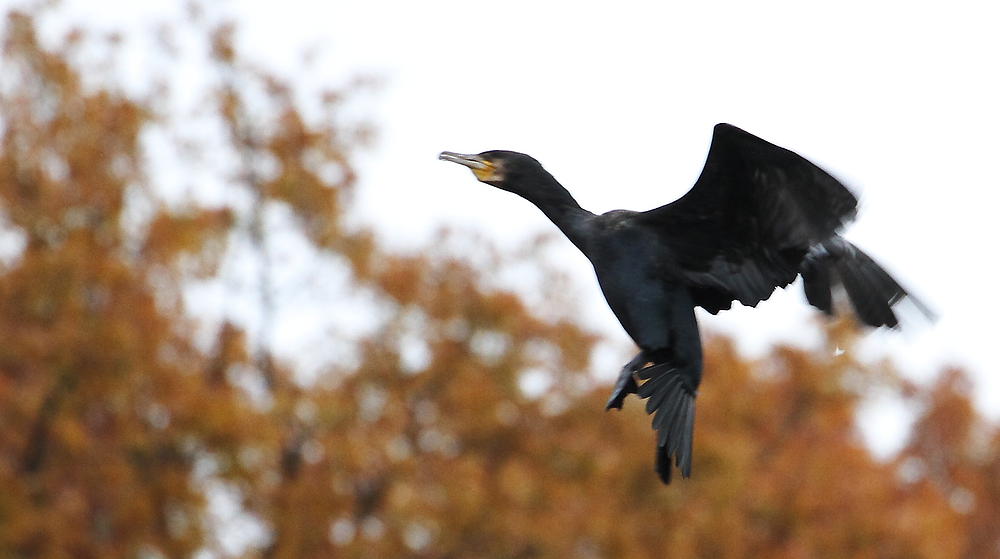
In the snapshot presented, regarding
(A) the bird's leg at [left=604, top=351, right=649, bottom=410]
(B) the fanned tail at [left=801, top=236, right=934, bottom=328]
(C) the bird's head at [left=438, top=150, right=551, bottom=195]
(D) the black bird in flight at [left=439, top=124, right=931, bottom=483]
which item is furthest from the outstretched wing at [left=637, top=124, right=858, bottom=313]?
(C) the bird's head at [left=438, top=150, right=551, bottom=195]

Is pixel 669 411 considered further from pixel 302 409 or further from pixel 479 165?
pixel 302 409

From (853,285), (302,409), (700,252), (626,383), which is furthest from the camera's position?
(302,409)

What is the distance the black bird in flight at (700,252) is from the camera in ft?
12.6

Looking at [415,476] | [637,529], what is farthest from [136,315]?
[637,529]

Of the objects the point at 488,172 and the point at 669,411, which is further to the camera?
the point at 488,172

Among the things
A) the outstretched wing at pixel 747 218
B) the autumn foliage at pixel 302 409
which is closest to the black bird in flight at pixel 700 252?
the outstretched wing at pixel 747 218

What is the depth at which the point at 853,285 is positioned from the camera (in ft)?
13.6

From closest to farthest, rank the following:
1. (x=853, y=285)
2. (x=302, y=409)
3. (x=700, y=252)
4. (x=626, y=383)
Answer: (x=626, y=383) < (x=700, y=252) < (x=853, y=285) < (x=302, y=409)

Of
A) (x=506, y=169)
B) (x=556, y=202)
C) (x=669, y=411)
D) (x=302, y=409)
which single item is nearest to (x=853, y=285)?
(x=669, y=411)

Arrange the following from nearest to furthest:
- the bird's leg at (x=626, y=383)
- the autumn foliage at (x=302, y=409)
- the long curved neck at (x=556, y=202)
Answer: the bird's leg at (x=626, y=383), the long curved neck at (x=556, y=202), the autumn foliage at (x=302, y=409)

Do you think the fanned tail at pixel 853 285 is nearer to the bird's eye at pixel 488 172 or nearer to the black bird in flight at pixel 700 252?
the black bird in flight at pixel 700 252

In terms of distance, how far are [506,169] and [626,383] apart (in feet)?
2.60

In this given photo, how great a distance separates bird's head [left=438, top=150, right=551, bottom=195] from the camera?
4.16 metres

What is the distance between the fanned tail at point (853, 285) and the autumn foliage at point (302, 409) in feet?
26.9
